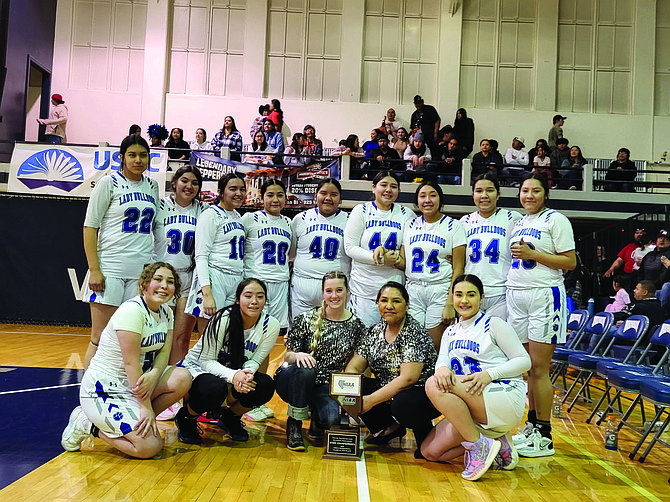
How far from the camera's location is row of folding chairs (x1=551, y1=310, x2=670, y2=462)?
12.6 feet

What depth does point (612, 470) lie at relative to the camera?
3.67m

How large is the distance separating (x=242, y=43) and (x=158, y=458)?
13206mm

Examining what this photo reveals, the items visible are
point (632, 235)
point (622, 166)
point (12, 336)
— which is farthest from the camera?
point (622, 166)

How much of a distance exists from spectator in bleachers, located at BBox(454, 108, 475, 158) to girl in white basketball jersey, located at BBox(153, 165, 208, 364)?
970 cm

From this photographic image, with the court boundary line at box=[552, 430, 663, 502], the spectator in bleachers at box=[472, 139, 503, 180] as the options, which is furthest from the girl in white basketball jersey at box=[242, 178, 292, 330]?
the spectator in bleachers at box=[472, 139, 503, 180]

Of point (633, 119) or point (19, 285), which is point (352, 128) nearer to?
point (633, 119)

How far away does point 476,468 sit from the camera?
3.36 meters

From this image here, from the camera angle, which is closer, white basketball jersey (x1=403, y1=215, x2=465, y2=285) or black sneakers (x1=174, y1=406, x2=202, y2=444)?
black sneakers (x1=174, y1=406, x2=202, y2=444)

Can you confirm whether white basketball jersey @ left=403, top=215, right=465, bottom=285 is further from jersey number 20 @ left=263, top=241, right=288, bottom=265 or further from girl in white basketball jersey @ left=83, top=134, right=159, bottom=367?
girl in white basketball jersey @ left=83, top=134, right=159, bottom=367

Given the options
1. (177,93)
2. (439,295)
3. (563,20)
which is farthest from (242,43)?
(439,295)

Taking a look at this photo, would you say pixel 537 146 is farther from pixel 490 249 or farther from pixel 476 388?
pixel 476 388

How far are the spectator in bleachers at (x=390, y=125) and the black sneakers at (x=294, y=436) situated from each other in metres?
10.3

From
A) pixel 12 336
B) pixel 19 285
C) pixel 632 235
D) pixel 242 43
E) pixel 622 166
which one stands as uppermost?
pixel 242 43

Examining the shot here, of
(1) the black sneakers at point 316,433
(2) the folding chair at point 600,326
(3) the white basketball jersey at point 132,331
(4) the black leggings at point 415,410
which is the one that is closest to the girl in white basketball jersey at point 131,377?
(3) the white basketball jersey at point 132,331
